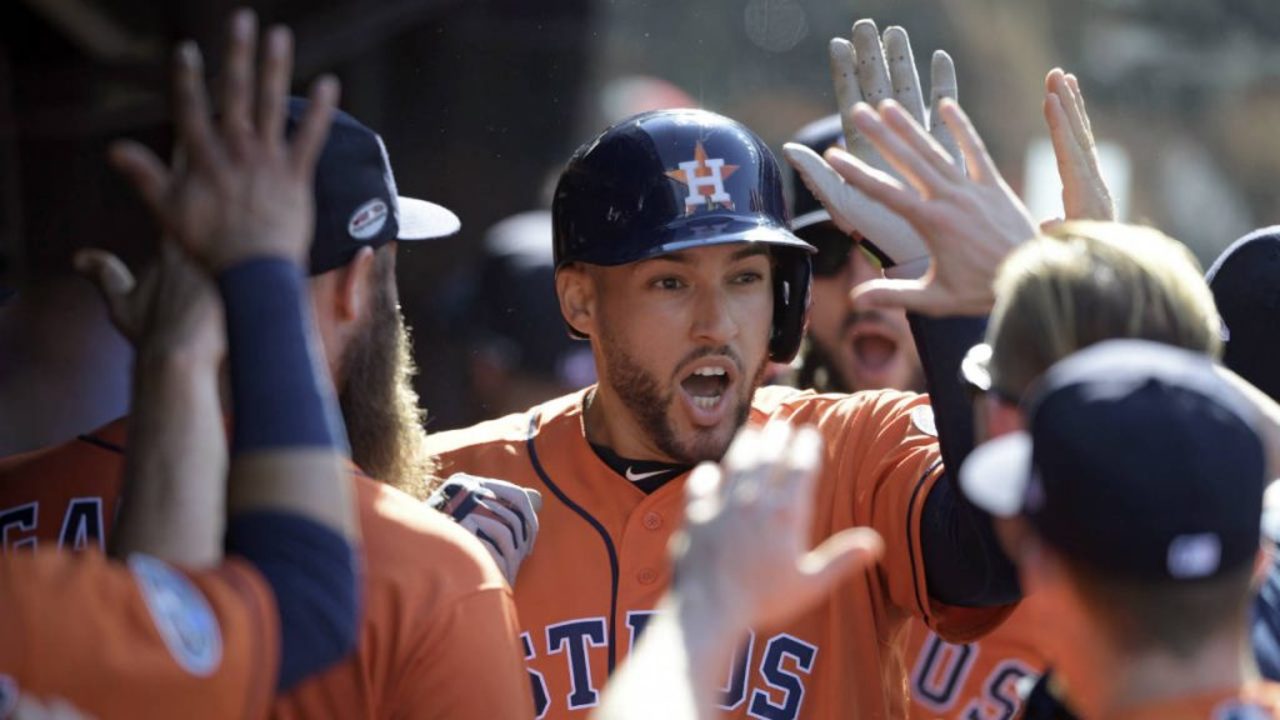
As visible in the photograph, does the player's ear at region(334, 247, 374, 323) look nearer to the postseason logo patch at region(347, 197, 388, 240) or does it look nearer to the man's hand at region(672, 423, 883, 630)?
the postseason logo patch at region(347, 197, 388, 240)

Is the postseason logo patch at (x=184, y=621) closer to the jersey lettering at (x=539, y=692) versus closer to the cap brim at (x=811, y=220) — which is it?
the jersey lettering at (x=539, y=692)

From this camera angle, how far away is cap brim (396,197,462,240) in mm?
2670

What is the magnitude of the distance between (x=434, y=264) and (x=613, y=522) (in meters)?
3.59

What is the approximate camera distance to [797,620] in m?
2.62

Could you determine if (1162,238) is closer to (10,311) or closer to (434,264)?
(10,311)

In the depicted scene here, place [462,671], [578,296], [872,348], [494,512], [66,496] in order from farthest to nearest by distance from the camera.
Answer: [872,348]
[578,296]
[494,512]
[66,496]
[462,671]

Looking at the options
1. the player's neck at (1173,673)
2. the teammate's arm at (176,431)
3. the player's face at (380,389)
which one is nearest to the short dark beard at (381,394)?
the player's face at (380,389)

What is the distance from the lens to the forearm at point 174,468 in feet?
5.58

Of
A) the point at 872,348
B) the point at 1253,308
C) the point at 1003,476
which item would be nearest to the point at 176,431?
the point at 1003,476

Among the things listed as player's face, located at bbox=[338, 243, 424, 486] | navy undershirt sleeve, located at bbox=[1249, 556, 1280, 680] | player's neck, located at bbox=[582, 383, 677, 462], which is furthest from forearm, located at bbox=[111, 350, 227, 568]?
player's neck, located at bbox=[582, 383, 677, 462]

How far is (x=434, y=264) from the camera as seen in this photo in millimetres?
6250

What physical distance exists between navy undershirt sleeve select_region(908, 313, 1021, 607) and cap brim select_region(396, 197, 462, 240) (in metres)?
0.78

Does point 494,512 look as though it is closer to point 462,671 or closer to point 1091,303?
point 462,671

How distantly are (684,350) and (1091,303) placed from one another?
1241 millimetres
